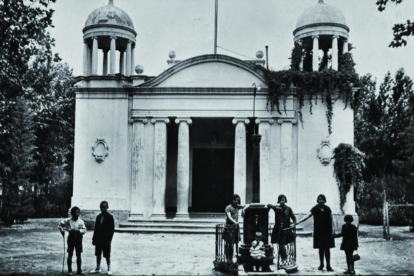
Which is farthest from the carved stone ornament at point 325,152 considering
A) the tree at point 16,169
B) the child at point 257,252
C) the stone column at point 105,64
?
the tree at point 16,169

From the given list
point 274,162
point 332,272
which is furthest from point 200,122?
point 332,272

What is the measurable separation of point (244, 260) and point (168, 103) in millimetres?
12026

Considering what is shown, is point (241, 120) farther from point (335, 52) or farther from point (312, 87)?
point (335, 52)

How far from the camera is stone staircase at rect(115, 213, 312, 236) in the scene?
20.9 meters

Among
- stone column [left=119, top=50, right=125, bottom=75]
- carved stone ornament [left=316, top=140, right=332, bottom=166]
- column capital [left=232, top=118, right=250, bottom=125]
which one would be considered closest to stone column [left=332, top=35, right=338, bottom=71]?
carved stone ornament [left=316, top=140, right=332, bottom=166]

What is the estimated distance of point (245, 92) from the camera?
22.5 meters

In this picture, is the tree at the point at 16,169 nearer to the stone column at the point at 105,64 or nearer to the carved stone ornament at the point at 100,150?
the stone column at the point at 105,64

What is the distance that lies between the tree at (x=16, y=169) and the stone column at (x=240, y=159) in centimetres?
1064

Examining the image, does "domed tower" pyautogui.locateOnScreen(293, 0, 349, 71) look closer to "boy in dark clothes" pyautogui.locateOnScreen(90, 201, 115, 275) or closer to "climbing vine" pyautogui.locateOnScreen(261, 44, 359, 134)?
"climbing vine" pyautogui.locateOnScreen(261, 44, 359, 134)

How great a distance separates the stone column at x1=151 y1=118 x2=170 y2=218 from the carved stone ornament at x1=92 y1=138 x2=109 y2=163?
2.12 metres

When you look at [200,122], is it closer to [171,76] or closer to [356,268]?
[171,76]

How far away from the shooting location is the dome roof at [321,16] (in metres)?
23.2

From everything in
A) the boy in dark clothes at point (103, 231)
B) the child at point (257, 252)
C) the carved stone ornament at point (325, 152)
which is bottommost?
the child at point (257, 252)

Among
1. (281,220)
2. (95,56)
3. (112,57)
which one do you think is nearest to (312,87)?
(112,57)
